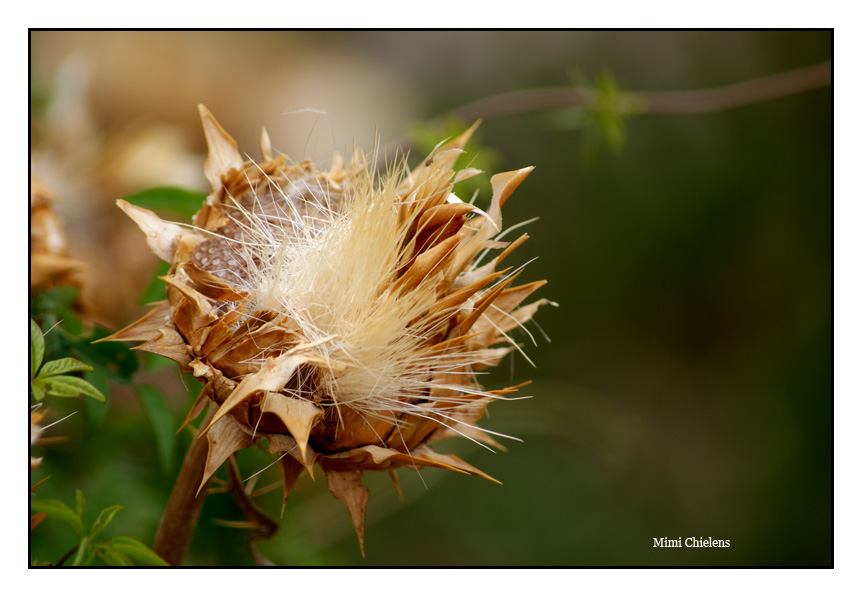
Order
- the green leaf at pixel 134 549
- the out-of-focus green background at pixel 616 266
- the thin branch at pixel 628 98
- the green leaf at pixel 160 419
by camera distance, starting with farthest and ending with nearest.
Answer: the out-of-focus green background at pixel 616 266, the thin branch at pixel 628 98, the green leaf at pixel 160 419, the green leaf at pixel 134 549

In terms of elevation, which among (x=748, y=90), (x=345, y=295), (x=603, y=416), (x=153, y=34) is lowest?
(x=603, y=416)

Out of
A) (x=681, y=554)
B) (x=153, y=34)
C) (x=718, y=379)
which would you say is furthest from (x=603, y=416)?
(x=153, y=34)

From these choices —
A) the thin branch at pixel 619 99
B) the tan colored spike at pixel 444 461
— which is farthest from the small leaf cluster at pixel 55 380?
the thin branch at pixel 619 99

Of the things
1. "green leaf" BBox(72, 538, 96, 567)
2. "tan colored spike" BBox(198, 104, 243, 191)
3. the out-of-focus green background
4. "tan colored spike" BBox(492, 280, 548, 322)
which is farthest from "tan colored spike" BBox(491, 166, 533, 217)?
the out-of-focus green background

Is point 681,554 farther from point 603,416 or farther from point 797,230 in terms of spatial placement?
point 797,230

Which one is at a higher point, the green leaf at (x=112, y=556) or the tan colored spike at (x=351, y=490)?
the tan colored spike at (x=351, y=490)

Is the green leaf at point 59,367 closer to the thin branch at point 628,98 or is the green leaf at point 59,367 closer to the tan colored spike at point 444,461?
the tan colored spike at point 444,461

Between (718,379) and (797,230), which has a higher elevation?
(797,230)
